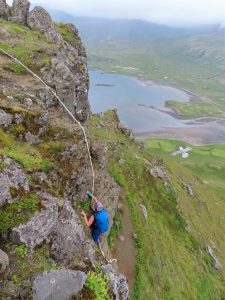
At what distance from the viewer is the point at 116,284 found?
16.4 m

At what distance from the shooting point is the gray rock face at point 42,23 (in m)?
46.9

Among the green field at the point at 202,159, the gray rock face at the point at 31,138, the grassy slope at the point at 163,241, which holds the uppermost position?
the gray rock face at the point at 31,138

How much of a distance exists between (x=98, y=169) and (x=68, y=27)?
3701 cm

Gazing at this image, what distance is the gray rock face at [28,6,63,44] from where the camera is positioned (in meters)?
46.9

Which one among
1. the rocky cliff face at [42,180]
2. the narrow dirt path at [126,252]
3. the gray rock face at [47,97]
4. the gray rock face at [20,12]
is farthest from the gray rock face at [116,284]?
the gray rock face at [20,12]

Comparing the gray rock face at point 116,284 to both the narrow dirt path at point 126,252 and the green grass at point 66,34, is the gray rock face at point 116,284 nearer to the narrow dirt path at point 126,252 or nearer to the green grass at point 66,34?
the narrow dirt path at point 126,252

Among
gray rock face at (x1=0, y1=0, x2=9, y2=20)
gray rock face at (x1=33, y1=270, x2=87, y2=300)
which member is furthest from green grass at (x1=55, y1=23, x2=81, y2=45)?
gray rock face at (x1=33, y1=270, x2=87, y2=300)

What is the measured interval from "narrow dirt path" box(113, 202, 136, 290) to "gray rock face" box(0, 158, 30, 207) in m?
18.4

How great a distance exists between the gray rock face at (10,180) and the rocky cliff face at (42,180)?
3cm

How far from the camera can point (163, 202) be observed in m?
52.4

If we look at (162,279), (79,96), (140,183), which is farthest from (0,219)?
(140,183)

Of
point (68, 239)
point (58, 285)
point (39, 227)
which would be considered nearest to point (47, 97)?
point (68, 239)

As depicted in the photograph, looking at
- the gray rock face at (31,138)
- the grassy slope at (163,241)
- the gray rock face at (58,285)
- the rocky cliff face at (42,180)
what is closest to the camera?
the gray rock face at (58,285)

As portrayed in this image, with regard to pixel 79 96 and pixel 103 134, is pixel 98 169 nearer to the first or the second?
pixel 79 96
